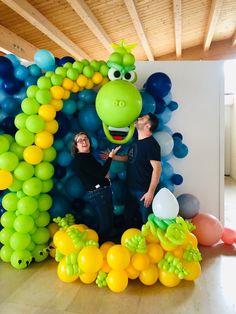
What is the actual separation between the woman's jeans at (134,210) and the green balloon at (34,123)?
980 mm

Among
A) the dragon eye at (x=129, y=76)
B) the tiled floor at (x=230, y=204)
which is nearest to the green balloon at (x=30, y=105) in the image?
the dragon eye at (x=129, y=76)

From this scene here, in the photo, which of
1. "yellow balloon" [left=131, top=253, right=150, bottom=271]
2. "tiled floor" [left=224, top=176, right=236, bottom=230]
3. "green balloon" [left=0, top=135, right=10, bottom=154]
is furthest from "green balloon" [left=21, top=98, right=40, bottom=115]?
"tiled floor" [left=224, top=176, right=236, bottom=230]

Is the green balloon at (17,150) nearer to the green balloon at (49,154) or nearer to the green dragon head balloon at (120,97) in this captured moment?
the green balloon at (49,154)

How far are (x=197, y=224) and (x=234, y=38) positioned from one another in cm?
513

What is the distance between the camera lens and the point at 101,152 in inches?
105

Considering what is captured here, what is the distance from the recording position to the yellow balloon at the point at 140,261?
1981mm

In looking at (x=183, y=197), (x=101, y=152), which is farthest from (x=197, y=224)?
(x=101, y=152)

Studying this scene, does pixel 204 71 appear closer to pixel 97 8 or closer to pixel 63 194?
pixel 97 8

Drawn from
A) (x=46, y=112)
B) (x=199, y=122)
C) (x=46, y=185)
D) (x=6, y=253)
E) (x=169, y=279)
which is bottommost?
(x=169, y=279)

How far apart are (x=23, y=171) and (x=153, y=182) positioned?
3.59 ft

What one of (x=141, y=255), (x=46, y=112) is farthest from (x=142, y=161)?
(x=46, y=112)

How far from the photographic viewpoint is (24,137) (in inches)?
88.2

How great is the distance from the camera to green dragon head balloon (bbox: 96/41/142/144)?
2.29 metres

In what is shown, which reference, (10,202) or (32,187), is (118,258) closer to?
(32,187)
